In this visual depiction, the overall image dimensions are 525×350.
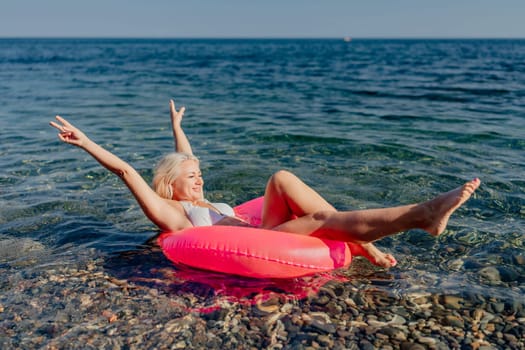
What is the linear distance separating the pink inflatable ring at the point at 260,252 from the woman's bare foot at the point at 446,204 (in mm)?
790

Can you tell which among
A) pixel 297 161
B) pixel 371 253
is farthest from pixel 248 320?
pixel 297 161

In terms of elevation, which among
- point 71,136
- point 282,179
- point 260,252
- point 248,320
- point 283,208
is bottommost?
point 248,320

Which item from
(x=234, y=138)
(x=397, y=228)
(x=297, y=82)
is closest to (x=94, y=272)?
Result: (x=397, y=228)

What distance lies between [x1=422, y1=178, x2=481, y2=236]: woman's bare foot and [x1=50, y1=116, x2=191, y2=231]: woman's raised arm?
218cm

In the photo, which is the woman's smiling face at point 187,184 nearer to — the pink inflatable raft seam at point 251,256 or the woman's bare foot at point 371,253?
the pink inflatable raft seam at point 251,256

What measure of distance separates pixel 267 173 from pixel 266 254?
373 centimetres

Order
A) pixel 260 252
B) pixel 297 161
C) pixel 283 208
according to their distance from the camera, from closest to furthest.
Answer: pixel 260 252
pixel 283 208
pixel 297 161

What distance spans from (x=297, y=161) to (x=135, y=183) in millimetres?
4422

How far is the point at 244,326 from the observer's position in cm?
344

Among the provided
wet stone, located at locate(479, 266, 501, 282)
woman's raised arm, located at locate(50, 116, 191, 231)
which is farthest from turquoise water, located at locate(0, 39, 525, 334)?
woman's raised arm, located at locate(50, 116, 191, 231)

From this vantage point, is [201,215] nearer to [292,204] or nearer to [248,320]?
[292,204]

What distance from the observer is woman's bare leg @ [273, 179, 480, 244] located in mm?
3354

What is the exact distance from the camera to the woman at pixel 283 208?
11.2ft

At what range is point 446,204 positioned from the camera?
11.0 ft
